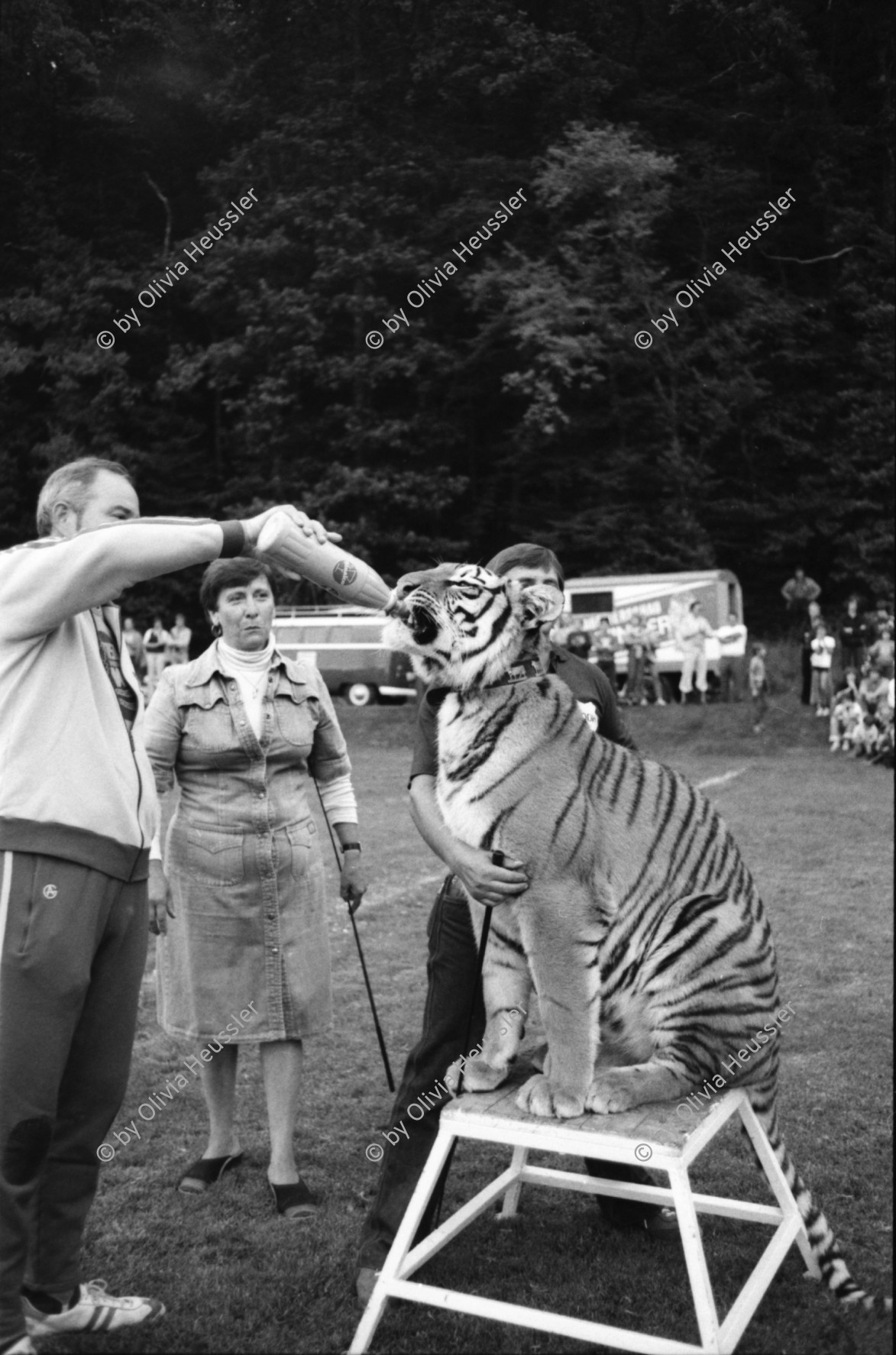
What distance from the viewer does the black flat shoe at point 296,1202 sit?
3.69m

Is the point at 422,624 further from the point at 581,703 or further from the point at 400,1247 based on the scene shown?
the point at 400,1247

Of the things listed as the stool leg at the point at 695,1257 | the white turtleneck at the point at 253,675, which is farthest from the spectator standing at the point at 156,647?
the stool leg at the point at 695,1257

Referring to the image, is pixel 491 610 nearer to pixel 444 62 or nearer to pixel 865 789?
pixel 444 62

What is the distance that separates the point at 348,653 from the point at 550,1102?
18208 millimetres

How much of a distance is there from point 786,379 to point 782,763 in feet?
20.7

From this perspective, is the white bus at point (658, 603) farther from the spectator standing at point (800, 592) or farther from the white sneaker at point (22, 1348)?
the white sneaker at point (22, 1348)

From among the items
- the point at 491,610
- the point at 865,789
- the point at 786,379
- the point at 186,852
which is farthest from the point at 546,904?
the point at 865,789

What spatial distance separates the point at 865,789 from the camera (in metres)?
13.0

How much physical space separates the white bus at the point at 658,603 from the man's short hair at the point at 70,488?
50.4 ft

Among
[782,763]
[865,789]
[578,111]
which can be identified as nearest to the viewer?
[578,111]

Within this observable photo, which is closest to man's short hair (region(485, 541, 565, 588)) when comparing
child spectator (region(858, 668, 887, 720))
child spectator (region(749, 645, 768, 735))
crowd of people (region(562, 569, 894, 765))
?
crowd of people (region(562, 569, 894, 765))

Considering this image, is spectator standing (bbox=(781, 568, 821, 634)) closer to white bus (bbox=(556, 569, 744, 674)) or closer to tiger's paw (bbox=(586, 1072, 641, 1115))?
white bus (bbox=(556, 569, 744, 674))

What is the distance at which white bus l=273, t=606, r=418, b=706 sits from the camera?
59.2 feet

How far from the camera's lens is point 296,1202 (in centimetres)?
373
